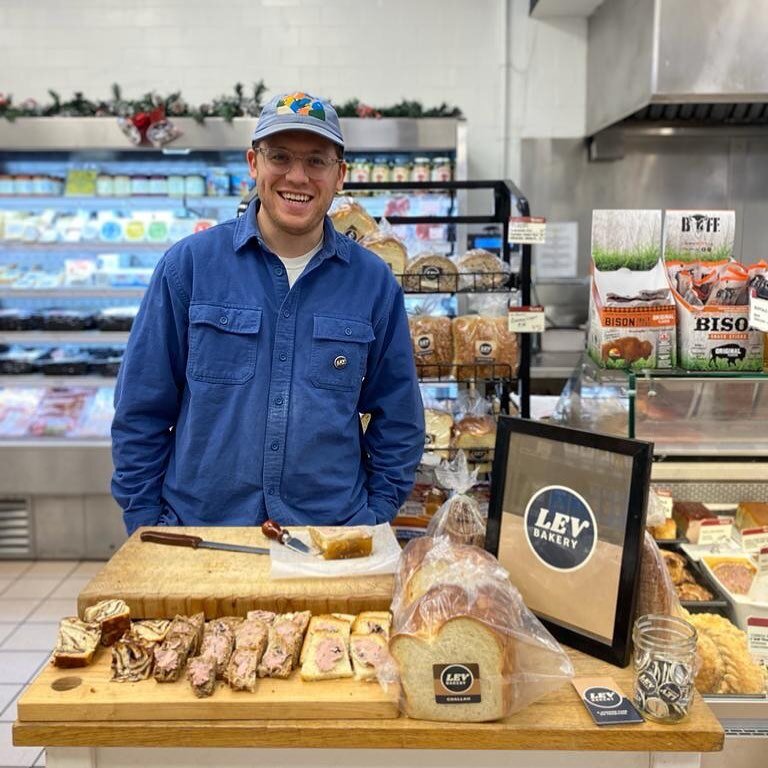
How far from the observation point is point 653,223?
2.11 meters

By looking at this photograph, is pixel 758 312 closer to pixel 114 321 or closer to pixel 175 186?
pixel 175 186

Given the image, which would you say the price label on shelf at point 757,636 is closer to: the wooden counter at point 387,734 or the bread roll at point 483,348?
the wooden counter at point 387,734

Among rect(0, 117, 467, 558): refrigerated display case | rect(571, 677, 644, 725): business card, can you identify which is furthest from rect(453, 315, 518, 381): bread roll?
rect(0, 117, 467, 558): refrigerated display case

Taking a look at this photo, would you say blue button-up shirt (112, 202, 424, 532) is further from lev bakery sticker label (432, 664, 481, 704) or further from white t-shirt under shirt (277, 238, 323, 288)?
lev bakery sticker label (432, 664, 481, 704)

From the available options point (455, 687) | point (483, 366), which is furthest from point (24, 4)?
point (455, 687)

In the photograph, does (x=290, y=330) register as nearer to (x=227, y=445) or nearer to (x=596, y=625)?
(x=227, y=445)

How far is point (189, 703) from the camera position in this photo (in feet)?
3.62

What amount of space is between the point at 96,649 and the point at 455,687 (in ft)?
1.82

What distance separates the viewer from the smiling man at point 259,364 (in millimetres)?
1952

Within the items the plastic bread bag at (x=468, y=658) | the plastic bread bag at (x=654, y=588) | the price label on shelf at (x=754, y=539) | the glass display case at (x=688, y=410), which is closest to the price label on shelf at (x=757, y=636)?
the price label on shelf at (x=754, y=539)

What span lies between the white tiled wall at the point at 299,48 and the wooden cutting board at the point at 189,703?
4949 mm

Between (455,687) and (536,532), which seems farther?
(536,532)

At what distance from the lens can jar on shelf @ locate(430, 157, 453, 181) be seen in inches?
186

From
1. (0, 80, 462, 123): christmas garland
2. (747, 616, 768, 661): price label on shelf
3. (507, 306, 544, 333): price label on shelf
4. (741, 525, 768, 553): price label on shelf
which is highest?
(0, 80, 462, 123): christmas garland
